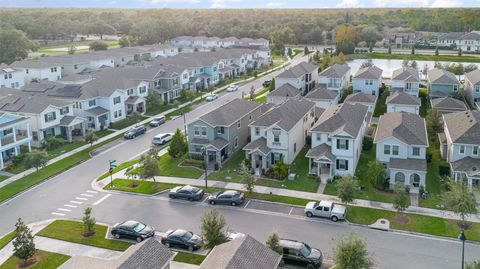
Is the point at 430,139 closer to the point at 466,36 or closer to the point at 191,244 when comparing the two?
the point at 191,244

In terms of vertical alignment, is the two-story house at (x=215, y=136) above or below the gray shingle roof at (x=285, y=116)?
below

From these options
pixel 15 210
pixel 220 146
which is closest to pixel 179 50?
pixel 220 146

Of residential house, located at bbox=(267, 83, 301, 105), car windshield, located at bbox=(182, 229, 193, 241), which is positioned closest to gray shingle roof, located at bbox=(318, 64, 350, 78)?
residential house, located at bbox=(267, 83, 301, 105)

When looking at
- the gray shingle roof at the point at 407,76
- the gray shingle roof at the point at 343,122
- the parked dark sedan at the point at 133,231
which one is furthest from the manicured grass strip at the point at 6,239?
the gray shingle roof at the point at 407,76

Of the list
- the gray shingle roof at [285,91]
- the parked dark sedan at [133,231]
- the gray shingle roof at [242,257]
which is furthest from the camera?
the gray shingle roof at [285,91]

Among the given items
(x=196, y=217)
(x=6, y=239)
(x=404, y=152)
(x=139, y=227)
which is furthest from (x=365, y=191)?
(x=6, y=239)

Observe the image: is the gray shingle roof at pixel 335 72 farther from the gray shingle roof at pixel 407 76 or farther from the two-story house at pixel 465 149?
the two-story house at pixel 465 149
